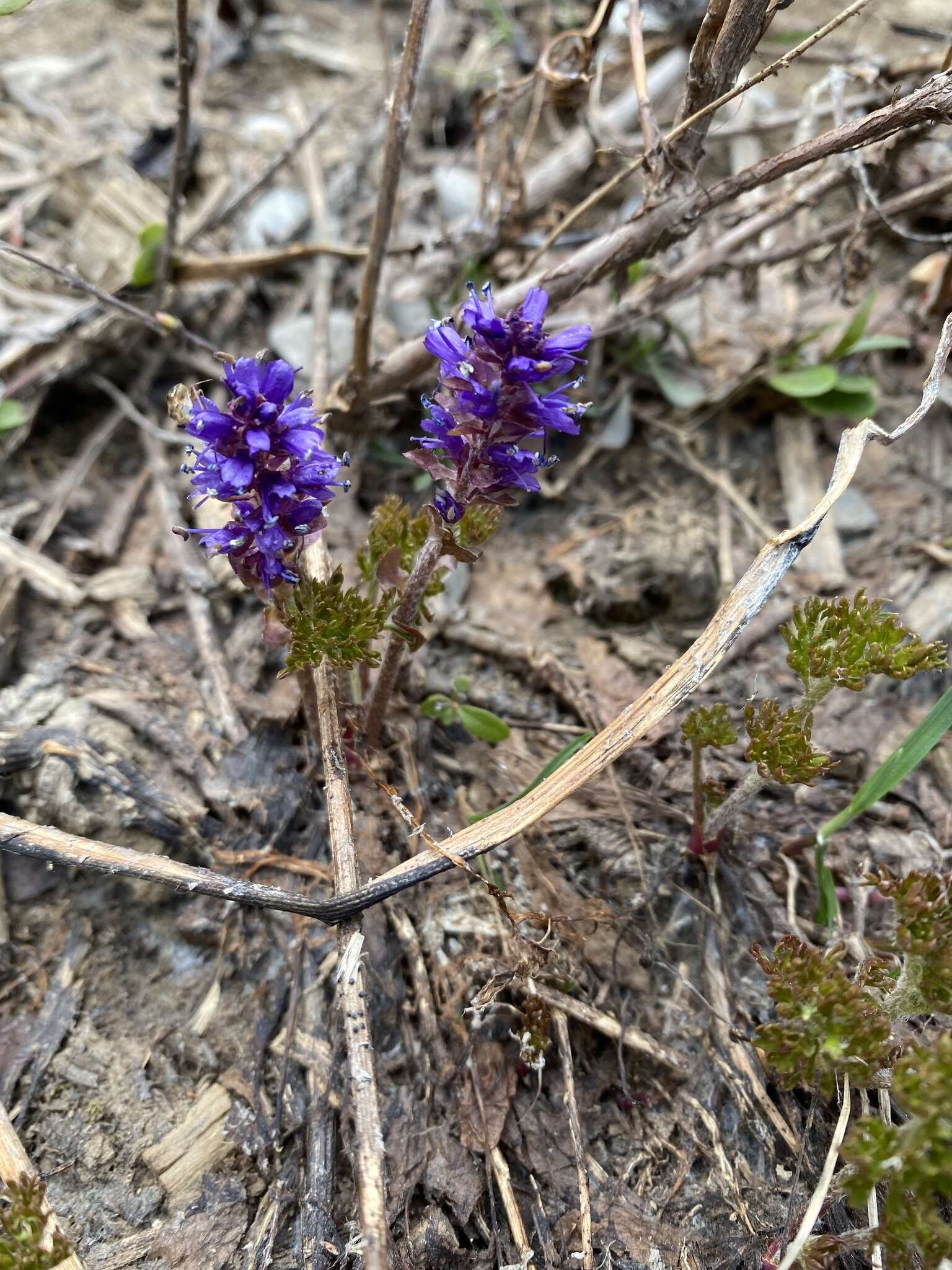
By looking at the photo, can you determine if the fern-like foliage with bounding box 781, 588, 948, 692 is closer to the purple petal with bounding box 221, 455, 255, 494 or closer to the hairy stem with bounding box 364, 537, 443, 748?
the hairy stem with bounding box 364, 537, 443, 748

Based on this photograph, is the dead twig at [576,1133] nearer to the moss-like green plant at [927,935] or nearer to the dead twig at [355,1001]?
the dead twig at [355,1001]

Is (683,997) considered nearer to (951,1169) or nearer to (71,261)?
(951,1169)

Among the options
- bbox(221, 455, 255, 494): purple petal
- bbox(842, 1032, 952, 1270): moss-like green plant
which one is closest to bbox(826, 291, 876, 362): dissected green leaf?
bbox(221, 455, 255, 494): purple petal

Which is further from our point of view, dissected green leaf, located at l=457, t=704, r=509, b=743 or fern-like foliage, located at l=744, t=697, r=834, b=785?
dissected green leaf, located at l=457, t=704, r=509, b=743

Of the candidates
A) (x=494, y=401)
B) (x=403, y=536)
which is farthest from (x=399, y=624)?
(x=494, y=401)

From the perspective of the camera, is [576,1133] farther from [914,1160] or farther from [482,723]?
[482,723]

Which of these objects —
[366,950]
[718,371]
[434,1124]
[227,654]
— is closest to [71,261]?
[227,654]
